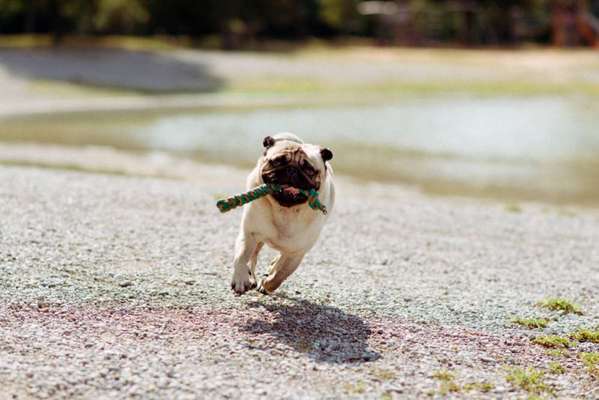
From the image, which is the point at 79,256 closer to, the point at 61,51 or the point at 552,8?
the point at 61,51

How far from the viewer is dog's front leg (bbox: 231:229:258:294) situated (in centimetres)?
958

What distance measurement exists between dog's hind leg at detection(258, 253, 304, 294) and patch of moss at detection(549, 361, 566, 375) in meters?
2.95

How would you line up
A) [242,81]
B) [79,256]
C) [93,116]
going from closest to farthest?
1. [79,256]
2. [93,116]
3. [242,81]

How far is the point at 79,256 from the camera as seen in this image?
12203 millimetres

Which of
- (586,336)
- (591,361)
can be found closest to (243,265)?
(591,361)

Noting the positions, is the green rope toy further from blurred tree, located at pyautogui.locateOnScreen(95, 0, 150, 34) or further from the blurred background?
blurred tree, located at pyautogui.locateOnScreen(95, 0, 150, 34)

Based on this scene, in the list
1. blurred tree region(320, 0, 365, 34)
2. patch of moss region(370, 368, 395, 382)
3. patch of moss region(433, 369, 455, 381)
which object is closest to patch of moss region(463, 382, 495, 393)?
patch of moss region(433, 369, 455, 381)

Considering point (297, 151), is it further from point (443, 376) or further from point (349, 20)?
point (349, 20)

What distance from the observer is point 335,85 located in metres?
56.5

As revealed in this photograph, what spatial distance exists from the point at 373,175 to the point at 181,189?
8.88 metres

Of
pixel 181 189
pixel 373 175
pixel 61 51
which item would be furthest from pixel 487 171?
pixel 61 51

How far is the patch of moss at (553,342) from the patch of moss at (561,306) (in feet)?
4.93

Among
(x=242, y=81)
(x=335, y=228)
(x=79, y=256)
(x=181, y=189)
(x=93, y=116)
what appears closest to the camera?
(x=79, y=256)

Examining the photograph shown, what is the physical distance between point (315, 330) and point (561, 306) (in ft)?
12.1
